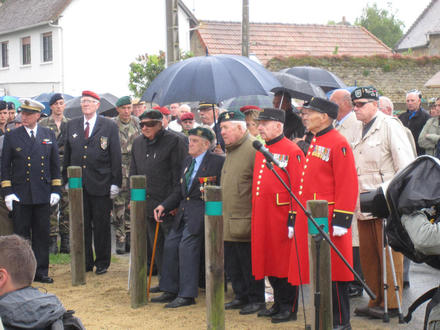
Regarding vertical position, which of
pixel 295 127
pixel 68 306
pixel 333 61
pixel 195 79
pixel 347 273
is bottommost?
pixel 68 306

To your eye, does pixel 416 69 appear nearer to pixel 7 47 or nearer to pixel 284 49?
pixel 284 49

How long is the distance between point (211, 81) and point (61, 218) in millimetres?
3771

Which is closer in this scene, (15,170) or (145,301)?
(145,301)

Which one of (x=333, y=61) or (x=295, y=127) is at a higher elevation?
→ (x=333, y=61)

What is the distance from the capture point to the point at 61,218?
11023 mm

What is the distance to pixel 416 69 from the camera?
3625 centimetres

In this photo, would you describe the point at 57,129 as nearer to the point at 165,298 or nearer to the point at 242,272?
the point at 165,298

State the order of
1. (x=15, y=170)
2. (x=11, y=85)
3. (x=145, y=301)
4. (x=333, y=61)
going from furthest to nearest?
(x=11, y=85), (x=333, y=61), (x=15, y=170), (x=145, y=301)

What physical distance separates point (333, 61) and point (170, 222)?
90.6 ft

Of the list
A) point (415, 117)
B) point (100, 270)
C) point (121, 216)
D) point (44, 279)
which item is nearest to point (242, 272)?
point (100, 270)

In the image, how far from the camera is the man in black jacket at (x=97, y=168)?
917 centimetres

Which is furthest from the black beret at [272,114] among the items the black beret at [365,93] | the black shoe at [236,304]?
the black shoe at [236,304]

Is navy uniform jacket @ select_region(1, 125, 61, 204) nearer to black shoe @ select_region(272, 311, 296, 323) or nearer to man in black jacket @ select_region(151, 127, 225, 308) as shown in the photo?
man in black jacket @ select_region(151, 127, 225, 308)

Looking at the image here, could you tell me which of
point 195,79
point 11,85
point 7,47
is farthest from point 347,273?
point 7,47
